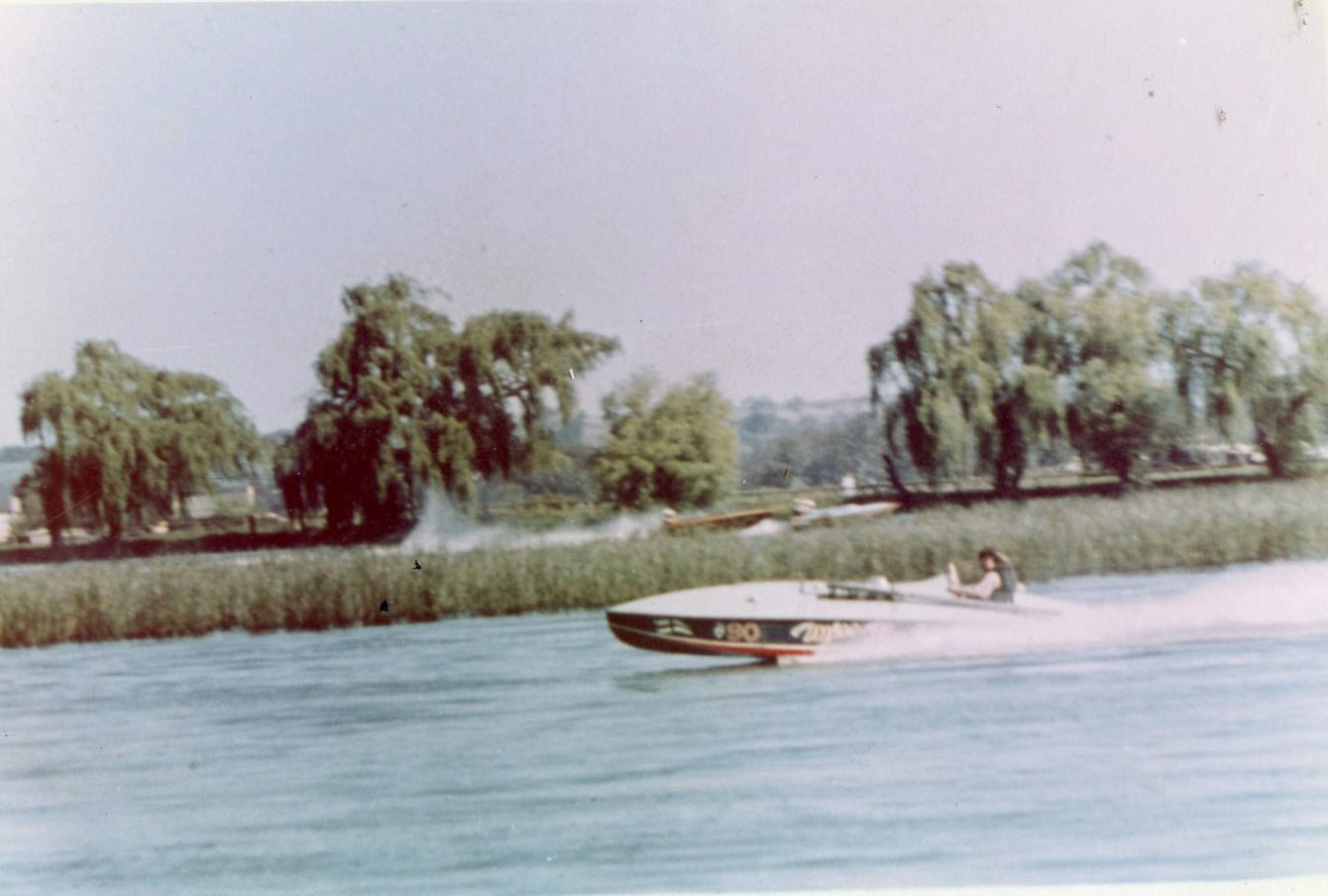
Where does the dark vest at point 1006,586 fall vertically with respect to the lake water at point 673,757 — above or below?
above

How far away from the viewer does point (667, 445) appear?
591cm

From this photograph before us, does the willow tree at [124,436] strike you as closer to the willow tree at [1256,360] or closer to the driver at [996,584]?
the driver at [996,584]

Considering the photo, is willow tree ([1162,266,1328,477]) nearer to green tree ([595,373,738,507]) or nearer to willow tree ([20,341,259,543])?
green tree ([595,373,738,507])

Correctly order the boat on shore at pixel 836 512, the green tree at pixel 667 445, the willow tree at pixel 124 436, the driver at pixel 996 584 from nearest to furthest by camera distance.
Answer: the green tree at pixel 667 445, the willow tree at pixel 124 436, the boat on shore at pixel 836 512, the driver at pixel 996 584

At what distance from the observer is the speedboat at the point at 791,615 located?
6.28 meters

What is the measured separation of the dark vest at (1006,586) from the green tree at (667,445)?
128 cm

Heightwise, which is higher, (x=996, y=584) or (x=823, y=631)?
(x=996, y=584)

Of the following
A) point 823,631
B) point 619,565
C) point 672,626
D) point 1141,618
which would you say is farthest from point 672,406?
point 1141,618

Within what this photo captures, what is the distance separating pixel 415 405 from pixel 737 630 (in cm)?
165

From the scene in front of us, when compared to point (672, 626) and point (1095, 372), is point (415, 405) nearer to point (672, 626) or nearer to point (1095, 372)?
point (672, 626)

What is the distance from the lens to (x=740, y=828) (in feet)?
17.0

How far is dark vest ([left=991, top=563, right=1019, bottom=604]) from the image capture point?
20.5 ft

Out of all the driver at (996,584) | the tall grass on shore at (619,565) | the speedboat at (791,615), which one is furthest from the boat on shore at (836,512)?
the driver at (996,584)

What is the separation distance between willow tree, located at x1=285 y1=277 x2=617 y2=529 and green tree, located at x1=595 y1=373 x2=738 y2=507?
21 cm
